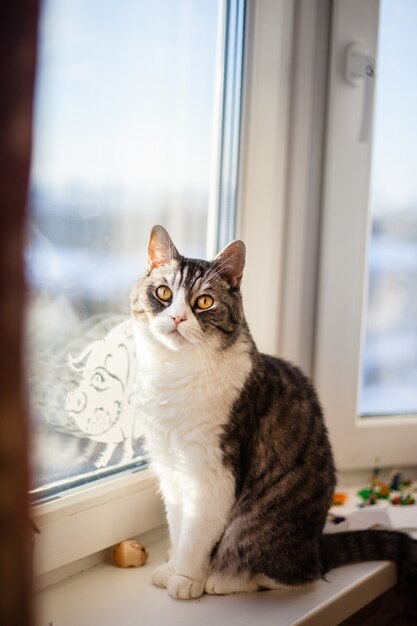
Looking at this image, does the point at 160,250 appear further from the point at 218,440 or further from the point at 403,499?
the point at 403,499

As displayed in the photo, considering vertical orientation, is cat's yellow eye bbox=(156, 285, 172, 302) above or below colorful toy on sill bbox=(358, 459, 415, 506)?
above

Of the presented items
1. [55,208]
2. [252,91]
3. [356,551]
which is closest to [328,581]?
[356,551]

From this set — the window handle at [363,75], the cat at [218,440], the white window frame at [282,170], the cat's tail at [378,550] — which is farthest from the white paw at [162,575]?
the window handle at [363,75]

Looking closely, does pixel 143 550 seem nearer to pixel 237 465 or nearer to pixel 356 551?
pixel 237 465

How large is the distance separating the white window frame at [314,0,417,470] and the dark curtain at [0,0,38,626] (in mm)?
1223

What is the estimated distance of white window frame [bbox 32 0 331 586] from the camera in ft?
5.24

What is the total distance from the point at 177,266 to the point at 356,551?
0.72 meters

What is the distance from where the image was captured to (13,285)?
1.82 ft

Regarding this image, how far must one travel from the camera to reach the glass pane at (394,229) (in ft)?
5.66

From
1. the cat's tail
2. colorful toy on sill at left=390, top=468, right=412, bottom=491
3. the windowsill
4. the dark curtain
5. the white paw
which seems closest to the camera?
the dark curtain

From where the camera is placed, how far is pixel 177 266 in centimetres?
124

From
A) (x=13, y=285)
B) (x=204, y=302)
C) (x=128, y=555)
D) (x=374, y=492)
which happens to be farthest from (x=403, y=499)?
(x=13, y=285)

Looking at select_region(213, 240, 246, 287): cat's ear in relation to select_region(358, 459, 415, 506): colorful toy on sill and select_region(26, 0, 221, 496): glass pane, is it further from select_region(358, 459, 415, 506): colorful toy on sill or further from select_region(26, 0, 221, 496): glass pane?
select_region(358, 459, 415, 506): colorful toy on sill

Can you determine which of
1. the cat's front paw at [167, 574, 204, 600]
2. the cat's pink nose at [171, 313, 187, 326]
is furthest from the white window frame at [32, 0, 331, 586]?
the cat's pink nose at [171, 313, 187, 326]
